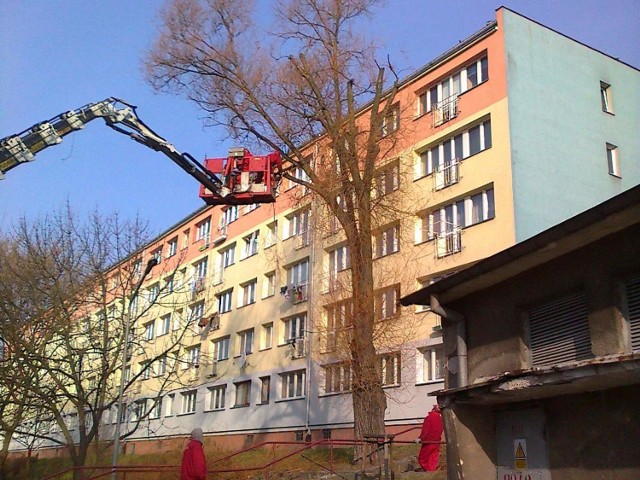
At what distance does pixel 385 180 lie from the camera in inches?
807

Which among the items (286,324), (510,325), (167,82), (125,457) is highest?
(167,82)

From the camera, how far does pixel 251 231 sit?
3781 centimetres

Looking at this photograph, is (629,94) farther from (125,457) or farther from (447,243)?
(125,457)

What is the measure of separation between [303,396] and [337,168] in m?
14.2

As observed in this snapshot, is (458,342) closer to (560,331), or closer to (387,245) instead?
(560,331)

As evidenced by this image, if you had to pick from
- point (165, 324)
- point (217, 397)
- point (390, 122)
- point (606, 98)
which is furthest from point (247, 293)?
point (606, 98)

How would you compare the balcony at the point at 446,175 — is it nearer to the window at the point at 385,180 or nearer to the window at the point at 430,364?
the window at the point at 385,180

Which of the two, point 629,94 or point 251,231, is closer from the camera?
point 629,94

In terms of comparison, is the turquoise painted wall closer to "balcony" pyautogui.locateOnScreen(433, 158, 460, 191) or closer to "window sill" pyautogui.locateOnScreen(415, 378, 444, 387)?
"balcony" pyautogui.locateOnScreen(433, 158, 460, 191)

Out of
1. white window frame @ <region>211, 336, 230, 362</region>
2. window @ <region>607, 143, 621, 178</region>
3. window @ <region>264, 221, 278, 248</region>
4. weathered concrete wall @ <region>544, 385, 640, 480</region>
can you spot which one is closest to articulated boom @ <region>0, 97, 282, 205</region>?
weathered concrete wall @ <region>544, 385, 640, 480</region>

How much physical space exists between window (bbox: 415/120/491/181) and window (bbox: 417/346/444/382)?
6333 mm

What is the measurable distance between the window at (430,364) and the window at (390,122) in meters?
7.63

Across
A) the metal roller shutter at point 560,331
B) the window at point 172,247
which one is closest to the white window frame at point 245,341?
the window at point 172,247

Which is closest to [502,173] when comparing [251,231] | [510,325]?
[510,325]
